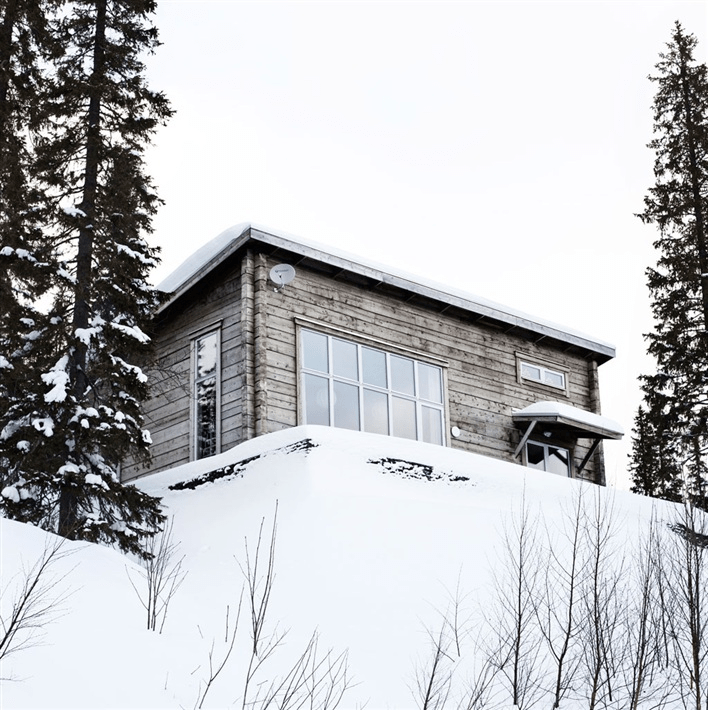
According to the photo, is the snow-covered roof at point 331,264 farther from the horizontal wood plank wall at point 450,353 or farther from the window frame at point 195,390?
the window frame at point 195,390

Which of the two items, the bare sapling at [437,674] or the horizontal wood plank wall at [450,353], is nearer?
the bare sapling at [437,674]

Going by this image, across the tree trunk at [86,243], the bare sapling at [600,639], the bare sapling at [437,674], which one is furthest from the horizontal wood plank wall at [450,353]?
the bare sapling at [437,674]

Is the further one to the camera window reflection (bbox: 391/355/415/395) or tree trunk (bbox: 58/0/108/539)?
window reflection (bbox: 391/355/415/395)

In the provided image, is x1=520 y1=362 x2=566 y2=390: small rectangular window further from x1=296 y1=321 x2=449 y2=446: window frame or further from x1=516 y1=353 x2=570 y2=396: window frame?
x1=296 y1=321 x2=449 y2=446: window frame

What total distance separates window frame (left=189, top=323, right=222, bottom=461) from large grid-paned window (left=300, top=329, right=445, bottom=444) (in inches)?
58.9

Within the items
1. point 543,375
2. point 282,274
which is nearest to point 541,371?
point 543,375

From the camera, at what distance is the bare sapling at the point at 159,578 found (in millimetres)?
9773

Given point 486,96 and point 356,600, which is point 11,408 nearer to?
point 356,600

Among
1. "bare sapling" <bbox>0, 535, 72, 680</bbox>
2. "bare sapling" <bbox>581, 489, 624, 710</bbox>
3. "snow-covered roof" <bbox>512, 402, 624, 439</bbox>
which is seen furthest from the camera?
"snow-covered roof" <bbox>512, 402, 624, 439</bbox>

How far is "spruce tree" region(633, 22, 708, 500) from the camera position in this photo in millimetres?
22406

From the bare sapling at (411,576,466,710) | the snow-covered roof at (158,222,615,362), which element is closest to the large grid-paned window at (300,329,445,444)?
the snow-covered roof at (158,222,615,362)

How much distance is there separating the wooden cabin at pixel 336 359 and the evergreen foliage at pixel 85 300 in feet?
5.90

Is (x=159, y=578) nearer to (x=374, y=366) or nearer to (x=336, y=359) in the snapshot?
(x=336, y=359)

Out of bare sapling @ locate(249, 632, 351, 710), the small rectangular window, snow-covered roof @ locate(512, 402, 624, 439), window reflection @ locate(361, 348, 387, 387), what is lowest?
bare sapling @ locate(249, 632, 351, 710)
